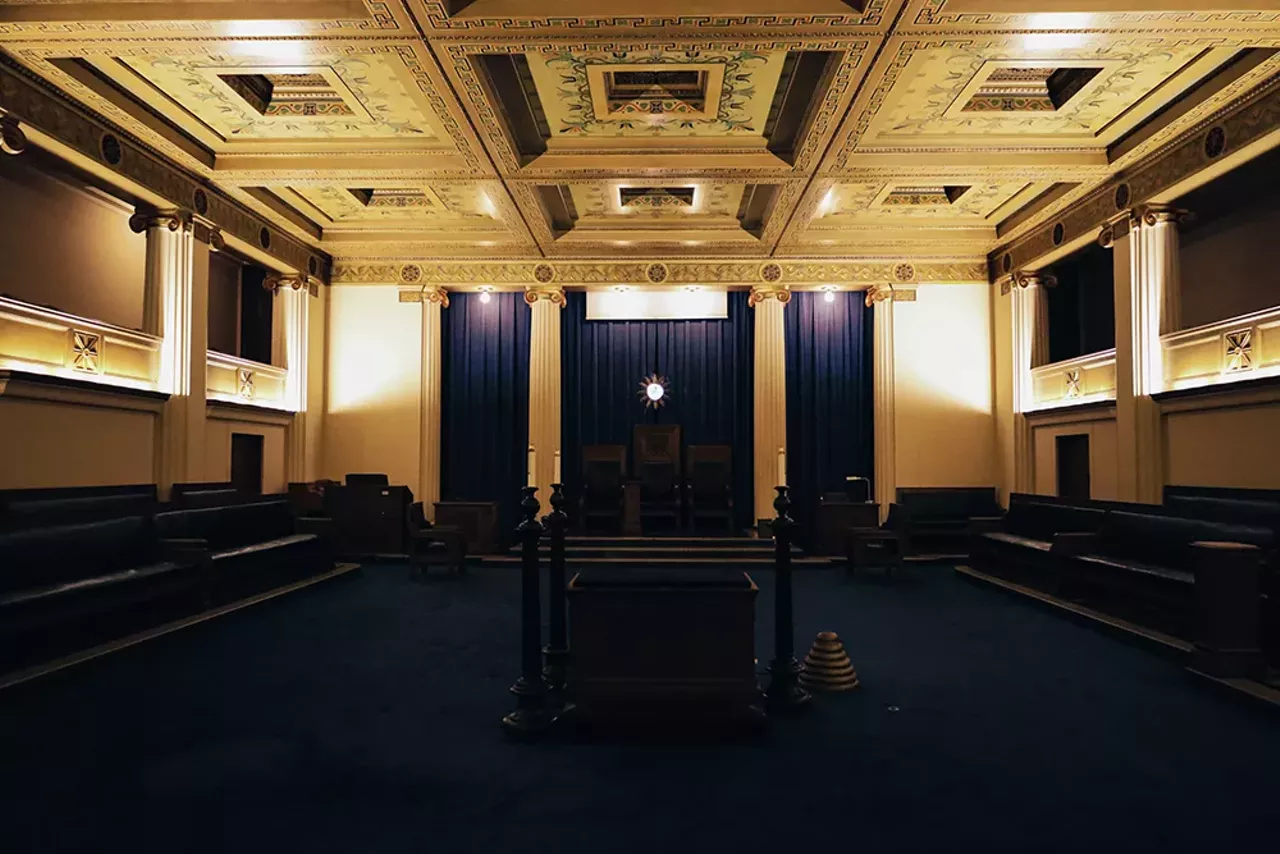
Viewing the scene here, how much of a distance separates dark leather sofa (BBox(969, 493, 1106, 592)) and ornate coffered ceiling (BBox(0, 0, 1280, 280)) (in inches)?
140

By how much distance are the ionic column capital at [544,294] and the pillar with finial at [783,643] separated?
781 centimetres

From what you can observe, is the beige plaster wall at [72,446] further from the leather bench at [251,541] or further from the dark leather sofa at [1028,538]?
the dark leather sofa at [1028,538]

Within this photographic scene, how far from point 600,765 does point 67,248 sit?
845 cm

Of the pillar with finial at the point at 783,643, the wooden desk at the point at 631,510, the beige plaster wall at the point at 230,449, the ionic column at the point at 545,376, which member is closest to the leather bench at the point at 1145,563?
the pillar with finial at the point at 783,643

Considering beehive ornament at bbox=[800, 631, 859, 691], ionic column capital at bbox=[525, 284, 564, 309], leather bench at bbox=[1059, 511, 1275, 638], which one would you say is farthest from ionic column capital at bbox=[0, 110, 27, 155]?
leather bench at bbox=[1059, 511, 1275, 638]

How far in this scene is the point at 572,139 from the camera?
764cm

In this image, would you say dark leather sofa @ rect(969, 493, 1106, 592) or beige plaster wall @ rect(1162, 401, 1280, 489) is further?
dark leather sofa @ rect(969, 493, 1106, 592)

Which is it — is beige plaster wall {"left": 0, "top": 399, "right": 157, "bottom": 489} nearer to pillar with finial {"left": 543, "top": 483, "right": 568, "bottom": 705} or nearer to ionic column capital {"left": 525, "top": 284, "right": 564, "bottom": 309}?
pillar with finial {"left": 543, "top": 483, "right": 568, "bottom": 705}

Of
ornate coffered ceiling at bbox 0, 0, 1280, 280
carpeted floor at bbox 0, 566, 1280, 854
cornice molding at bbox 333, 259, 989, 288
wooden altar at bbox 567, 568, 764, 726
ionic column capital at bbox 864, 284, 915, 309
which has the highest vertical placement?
ornate coffered ceiling at bbox 0, 0, 1280, 280

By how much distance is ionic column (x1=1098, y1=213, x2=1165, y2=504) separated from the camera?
24.5 ft

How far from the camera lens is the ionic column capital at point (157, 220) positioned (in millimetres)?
7605

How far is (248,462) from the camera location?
9.78 metres

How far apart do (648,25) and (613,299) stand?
245 inches

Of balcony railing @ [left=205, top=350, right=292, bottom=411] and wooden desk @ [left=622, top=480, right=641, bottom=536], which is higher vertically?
balcony railing @ [left=205, top=350, right=292, bottom=411]
